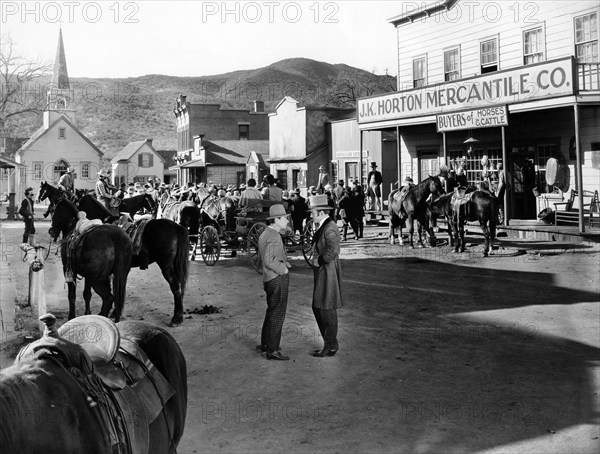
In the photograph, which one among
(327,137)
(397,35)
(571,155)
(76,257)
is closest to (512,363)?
(76,257)

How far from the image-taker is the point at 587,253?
1741 centimetres

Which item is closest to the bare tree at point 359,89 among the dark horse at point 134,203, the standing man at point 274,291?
the dark horse at point 134,203

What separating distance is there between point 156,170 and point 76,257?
73.1 metres

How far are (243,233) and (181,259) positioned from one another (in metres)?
6.80

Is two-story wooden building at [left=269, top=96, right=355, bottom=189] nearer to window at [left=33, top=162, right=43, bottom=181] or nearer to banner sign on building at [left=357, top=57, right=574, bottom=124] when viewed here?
banner sign on building at [left=357, top=57, right=574, bottom=124]

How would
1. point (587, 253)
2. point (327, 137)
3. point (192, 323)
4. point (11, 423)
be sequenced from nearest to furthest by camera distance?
point (11, 423) < point (192, 323) < point (587, 253) < point (327, 137)

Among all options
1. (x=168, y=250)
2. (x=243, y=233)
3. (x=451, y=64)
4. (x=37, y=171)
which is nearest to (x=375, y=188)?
(x=451, y=64)

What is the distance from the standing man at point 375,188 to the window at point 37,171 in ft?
148

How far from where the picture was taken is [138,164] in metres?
78.2

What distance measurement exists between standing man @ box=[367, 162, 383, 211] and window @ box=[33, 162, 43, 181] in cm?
4507

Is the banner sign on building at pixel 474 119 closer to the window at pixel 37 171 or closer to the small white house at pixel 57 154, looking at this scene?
the small white house at pixel 57 154

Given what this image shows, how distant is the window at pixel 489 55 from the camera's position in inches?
952

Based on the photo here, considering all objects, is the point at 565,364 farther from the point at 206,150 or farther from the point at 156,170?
the point at 156,170

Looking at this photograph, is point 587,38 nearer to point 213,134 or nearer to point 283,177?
point 283,177
